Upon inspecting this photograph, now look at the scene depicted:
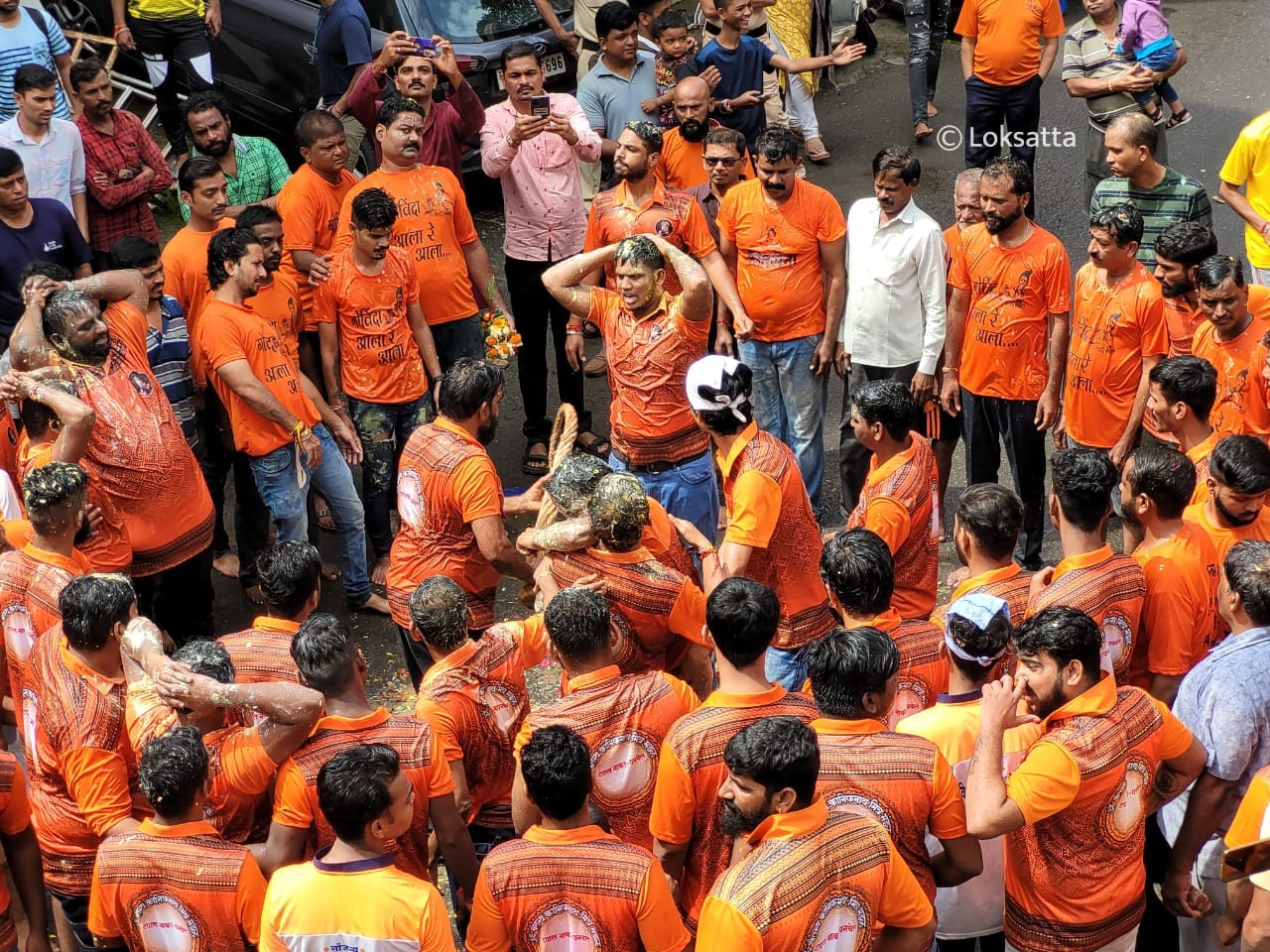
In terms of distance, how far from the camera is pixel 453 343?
8352 mm

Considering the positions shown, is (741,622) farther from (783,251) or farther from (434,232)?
(434,232)

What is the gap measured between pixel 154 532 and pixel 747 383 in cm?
286

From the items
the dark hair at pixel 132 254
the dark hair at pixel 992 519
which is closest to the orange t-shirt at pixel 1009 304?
the dark hair at pixel 992 519

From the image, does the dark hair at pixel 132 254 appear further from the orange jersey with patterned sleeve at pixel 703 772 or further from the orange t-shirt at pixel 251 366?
the orange jersey with patterned sleeve at pixel 703 772

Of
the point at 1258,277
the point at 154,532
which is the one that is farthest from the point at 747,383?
the point at 1258,277

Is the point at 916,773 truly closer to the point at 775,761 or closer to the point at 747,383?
the point at 775,761

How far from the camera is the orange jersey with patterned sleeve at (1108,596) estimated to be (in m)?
4.88

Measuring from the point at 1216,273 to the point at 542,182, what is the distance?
4006 millimetres

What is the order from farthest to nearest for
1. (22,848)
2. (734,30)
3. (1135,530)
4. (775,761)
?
(734,30) → (1135,530) → (22,848) → (775,761)

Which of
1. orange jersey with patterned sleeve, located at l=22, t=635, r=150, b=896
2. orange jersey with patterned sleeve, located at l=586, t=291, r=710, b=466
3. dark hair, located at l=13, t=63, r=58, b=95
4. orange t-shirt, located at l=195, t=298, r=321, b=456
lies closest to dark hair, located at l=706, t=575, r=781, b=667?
orange jersey with patterned sleeve, located at l=22, t=635, r=150, b=896

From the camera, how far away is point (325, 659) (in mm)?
4426

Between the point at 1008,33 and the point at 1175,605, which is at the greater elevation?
the point at 1175,605

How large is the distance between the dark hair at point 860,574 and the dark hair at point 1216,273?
268 cm

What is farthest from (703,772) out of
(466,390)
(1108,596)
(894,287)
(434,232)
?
(434,232)
